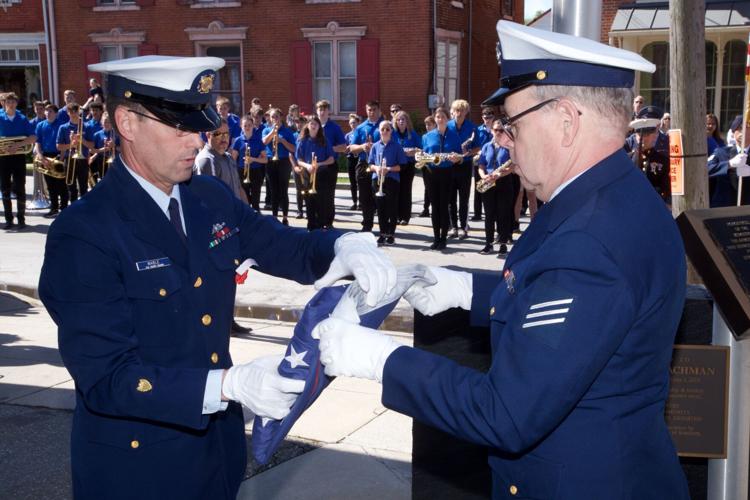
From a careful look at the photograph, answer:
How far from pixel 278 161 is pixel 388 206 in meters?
3.45

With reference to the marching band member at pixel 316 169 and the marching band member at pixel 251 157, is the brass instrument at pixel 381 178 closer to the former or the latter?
the marching band member at pixel 316 169

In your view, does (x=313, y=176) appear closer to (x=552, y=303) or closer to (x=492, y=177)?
(x=492, y=177)

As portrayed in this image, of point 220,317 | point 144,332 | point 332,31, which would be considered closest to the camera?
point 144,332

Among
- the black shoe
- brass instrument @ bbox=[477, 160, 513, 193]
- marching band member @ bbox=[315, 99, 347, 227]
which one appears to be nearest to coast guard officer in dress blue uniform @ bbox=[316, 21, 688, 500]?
the black shoe

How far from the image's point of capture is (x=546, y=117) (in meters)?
2.05

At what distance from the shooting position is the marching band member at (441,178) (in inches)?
504

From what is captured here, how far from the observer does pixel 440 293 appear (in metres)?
2.92

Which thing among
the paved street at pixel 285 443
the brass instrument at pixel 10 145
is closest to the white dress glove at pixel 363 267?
the paved street at pixel 285 443

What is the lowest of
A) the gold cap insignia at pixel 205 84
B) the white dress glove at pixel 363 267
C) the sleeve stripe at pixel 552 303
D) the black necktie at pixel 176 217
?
the white dress glove at pixel 363 267

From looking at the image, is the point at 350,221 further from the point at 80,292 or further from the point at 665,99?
the point at 80,292

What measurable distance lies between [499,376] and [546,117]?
670mm

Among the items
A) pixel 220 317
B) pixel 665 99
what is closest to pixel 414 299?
pixel 220 317

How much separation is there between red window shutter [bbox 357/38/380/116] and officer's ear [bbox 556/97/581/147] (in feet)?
73.4

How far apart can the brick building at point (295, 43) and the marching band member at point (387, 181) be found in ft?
33.7
